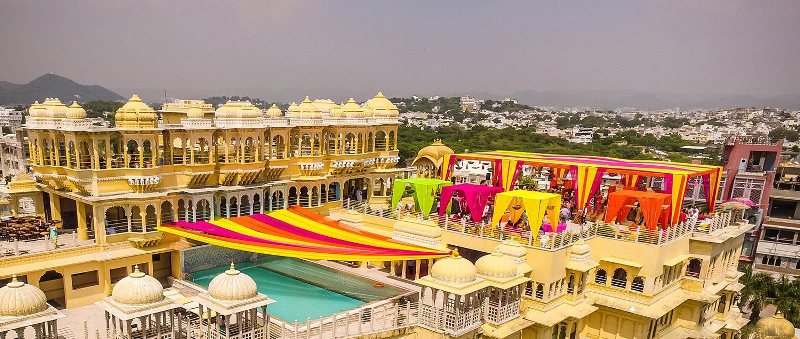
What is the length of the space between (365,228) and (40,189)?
1255 cm

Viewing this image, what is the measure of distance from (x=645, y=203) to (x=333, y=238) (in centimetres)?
1169

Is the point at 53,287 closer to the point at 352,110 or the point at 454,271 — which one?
the point at 454,271

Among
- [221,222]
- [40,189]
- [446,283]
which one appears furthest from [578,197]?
[40,189]

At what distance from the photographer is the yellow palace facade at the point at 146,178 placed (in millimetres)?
17250

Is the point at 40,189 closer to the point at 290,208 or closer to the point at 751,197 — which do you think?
the point at 290,208

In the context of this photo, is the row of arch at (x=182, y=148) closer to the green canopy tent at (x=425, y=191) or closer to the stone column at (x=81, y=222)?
the stone column at (x=81, y=222)

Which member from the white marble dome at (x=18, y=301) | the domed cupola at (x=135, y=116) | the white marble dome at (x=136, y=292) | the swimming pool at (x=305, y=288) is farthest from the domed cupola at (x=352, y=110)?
the white marble dome at (x=18, y=301)

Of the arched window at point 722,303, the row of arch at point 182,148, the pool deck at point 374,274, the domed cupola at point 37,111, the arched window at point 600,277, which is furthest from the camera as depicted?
the arched window at point 722,303

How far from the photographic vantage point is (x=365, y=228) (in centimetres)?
2297

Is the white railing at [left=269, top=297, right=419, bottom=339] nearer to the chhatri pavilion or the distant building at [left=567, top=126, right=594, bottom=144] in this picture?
the chhatri pavilion

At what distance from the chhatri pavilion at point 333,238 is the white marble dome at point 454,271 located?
0.04 m

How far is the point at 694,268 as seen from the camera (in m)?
22.9

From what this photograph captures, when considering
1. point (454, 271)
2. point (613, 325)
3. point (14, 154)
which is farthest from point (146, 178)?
point (14, 154)

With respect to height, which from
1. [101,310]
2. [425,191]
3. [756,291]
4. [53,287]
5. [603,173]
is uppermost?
[603,173]
